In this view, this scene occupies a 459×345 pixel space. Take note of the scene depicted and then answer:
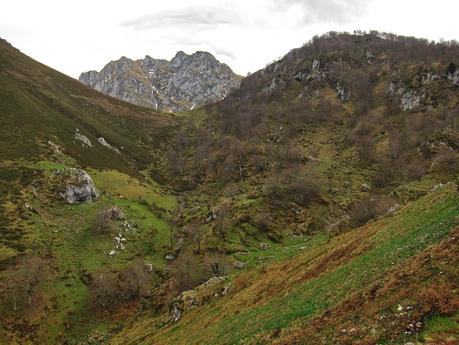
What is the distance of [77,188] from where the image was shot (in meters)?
106

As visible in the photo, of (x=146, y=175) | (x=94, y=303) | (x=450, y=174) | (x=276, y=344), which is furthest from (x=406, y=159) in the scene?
(x=276, y=344)

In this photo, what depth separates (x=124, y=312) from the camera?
74062 millimetres

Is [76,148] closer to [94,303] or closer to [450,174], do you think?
[94,303]

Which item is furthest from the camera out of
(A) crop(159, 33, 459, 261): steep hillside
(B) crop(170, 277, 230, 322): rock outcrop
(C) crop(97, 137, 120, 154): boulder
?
(C) crop(97, 137, 120, 154): boulder

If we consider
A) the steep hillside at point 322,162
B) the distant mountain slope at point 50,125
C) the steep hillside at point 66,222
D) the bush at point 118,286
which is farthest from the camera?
the distant mountain slope at point 50,125

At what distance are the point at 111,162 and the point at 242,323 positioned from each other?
381 ft

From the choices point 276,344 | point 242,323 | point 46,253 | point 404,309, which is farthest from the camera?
point 46,253

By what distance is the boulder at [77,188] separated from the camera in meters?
104

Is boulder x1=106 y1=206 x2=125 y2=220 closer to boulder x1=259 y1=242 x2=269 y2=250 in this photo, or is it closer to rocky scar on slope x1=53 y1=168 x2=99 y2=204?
rocky scar on slope x1=53 y1=168 x2=99 y2=204

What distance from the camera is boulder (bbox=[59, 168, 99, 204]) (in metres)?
104

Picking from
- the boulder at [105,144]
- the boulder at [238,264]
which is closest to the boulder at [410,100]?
the boulder at [105,144]

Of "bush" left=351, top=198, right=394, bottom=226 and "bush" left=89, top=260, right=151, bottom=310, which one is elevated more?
"bush" left=351, top=198, right=394, bottom=226

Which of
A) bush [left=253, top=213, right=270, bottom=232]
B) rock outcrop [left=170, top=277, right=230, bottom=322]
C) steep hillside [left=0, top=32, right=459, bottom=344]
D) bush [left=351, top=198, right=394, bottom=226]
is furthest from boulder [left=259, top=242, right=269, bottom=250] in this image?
rock outcrop [left=170, top=277, right=230, bottom=322]

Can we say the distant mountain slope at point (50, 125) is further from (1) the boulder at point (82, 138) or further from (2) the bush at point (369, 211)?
(2) the bush at point (369, 211)
